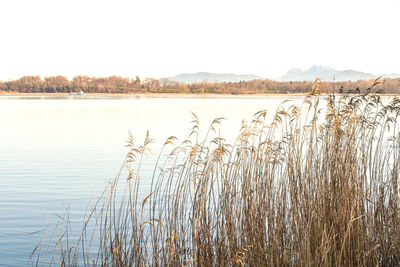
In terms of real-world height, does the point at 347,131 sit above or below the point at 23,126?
above

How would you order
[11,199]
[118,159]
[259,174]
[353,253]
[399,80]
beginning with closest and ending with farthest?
[353,253] < [259,174] < [399,80] < [11,199] < [118,159]

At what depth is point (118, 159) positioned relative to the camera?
509 inches

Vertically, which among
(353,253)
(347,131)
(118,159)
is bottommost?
(118,159)

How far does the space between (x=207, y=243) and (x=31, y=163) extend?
9.49m

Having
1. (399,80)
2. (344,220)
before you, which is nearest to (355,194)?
(344,220)

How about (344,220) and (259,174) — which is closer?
(344,220)

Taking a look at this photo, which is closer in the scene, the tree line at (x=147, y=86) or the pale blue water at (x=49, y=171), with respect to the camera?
the pale blue water at (x=49, y=171)

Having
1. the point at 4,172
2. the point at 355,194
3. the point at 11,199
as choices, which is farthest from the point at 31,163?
the point at 355,194

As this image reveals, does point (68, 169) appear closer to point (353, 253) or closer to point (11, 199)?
point (11, 199)

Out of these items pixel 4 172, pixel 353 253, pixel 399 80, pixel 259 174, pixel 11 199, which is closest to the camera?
pixel 353 253

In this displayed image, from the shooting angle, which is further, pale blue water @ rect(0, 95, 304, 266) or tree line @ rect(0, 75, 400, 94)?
tree line @ rect(0, 75, 400, 94)

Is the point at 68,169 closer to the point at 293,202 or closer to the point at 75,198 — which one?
the point at 75,198

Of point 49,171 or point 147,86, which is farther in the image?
point 147,86

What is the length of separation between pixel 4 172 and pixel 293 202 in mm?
8743
